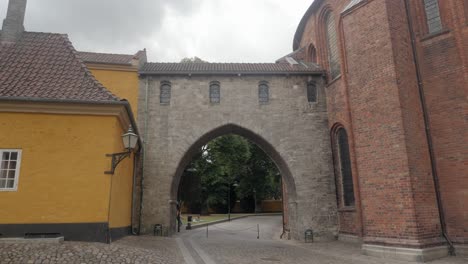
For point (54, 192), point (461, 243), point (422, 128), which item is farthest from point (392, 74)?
point (54, 192)

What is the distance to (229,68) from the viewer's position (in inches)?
689

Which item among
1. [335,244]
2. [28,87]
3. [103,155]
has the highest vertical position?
[28,87]

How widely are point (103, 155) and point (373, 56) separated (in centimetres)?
917

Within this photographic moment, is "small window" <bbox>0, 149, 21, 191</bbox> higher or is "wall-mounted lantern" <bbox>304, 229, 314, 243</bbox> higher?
"small window" <bbox>0, 149, 21, 191</bbox>

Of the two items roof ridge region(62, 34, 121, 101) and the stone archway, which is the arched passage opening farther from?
roof ridge region(62, 34, 121, 101)

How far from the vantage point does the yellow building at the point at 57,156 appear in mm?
8812

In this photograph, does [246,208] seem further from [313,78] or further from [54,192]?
[54,192]

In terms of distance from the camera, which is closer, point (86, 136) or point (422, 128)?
point (86, 136)

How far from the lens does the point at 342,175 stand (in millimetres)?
15453

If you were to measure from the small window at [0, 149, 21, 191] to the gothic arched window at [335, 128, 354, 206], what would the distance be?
1185 centimetres

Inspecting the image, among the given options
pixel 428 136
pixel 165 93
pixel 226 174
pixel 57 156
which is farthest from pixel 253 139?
pixel 226 174

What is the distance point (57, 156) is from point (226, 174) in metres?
29.4

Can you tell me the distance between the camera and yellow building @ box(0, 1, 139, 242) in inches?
347

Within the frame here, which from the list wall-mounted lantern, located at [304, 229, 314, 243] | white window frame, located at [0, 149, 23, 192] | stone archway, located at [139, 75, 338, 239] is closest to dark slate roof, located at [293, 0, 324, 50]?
stone archway, located at [139, 75, 338, 239]
